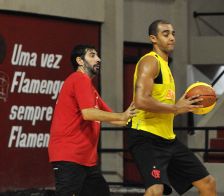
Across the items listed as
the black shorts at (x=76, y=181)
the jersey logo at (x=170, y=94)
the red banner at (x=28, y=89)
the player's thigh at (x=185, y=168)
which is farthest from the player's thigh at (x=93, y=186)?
the red banner at (x=28, y=89)

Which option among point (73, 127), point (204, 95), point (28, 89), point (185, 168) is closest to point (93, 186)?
point (73, 127)

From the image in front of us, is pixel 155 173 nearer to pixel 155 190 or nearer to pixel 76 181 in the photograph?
pixel 155 190

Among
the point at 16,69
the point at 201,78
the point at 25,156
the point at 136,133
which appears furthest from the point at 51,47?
the point at 136,133

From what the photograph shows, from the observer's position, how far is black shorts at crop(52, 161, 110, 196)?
22.9 feet

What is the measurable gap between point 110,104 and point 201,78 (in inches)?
166

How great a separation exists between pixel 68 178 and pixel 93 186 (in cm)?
36

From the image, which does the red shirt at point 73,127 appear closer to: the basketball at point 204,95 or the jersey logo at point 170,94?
the jersey logo at point 170,94

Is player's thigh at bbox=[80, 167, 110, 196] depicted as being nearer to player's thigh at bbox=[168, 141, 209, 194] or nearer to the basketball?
player's thigh at bbox=[168, 141, 209, 194]

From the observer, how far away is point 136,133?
7.21m

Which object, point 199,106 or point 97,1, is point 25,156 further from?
point 199,106

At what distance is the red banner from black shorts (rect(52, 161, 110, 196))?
619cm

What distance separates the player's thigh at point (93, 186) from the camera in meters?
7.23

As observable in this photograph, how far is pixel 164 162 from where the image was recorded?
7.13 meters

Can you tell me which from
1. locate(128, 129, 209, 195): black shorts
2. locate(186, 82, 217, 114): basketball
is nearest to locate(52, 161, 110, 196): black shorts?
locate(128, 129, 209, 195): black shorts
